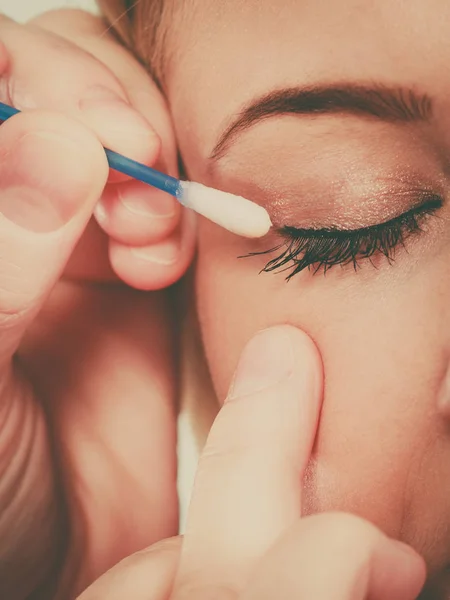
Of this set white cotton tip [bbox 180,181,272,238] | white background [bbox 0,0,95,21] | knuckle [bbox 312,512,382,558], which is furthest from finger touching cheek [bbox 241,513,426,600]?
white background [bbox 0,0,95,21]

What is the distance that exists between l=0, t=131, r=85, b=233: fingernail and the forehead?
0.18m

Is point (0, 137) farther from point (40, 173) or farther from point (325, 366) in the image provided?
point (325, 366)

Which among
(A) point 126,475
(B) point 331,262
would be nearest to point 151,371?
(A) point 126,475

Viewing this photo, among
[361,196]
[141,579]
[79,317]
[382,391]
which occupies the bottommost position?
[79,317]

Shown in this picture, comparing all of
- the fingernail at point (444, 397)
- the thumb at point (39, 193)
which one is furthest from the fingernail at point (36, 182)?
the fingernail at point (444, 397)

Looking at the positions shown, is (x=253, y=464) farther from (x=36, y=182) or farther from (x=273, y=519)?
(x=36, y=182)

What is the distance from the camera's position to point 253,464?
48 centimetres

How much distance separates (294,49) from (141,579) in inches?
18.0

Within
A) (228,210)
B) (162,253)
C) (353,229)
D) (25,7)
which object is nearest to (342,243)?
(353,229)

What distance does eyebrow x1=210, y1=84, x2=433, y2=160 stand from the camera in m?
0.48

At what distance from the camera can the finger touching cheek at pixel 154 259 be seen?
678 millimetres

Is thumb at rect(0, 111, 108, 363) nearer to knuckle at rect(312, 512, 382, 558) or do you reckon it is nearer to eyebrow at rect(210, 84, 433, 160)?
eyebrow at rect(210, 84, 433, 160)

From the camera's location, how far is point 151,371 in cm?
87

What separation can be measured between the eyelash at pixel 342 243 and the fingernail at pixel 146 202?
0.40 feet
